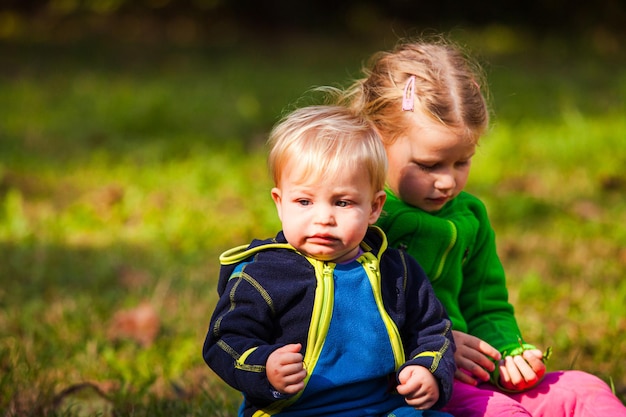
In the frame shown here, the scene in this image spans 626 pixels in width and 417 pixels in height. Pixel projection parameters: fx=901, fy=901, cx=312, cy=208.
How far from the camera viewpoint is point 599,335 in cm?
388

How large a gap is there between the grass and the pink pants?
29.0 inches

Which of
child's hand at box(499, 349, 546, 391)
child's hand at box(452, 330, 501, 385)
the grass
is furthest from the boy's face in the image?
the grass

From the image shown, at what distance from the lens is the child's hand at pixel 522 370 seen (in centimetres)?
268

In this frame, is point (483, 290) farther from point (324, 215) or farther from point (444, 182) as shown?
point (324, 215)

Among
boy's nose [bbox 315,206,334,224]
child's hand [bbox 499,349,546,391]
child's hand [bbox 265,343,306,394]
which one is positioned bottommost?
child's hand [bbox 499,349,546,391]

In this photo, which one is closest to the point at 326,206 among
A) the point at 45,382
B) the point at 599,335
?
the point at 45,382

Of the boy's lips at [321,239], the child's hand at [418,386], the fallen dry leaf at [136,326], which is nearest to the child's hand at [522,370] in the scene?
the child's hand at [418,386]

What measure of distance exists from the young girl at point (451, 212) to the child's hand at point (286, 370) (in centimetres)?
66

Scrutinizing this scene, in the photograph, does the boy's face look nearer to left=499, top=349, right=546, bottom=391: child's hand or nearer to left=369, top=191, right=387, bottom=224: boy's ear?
left=369, top=191, right=387, bottom=224: boy's ear

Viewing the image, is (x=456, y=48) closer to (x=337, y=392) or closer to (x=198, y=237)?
(x=337, y=392)

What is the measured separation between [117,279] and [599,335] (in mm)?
2371

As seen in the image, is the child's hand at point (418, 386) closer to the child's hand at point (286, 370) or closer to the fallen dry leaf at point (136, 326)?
the child's hand at point (286, 370)

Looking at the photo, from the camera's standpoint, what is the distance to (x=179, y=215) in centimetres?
556

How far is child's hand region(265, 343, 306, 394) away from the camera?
212 cm
